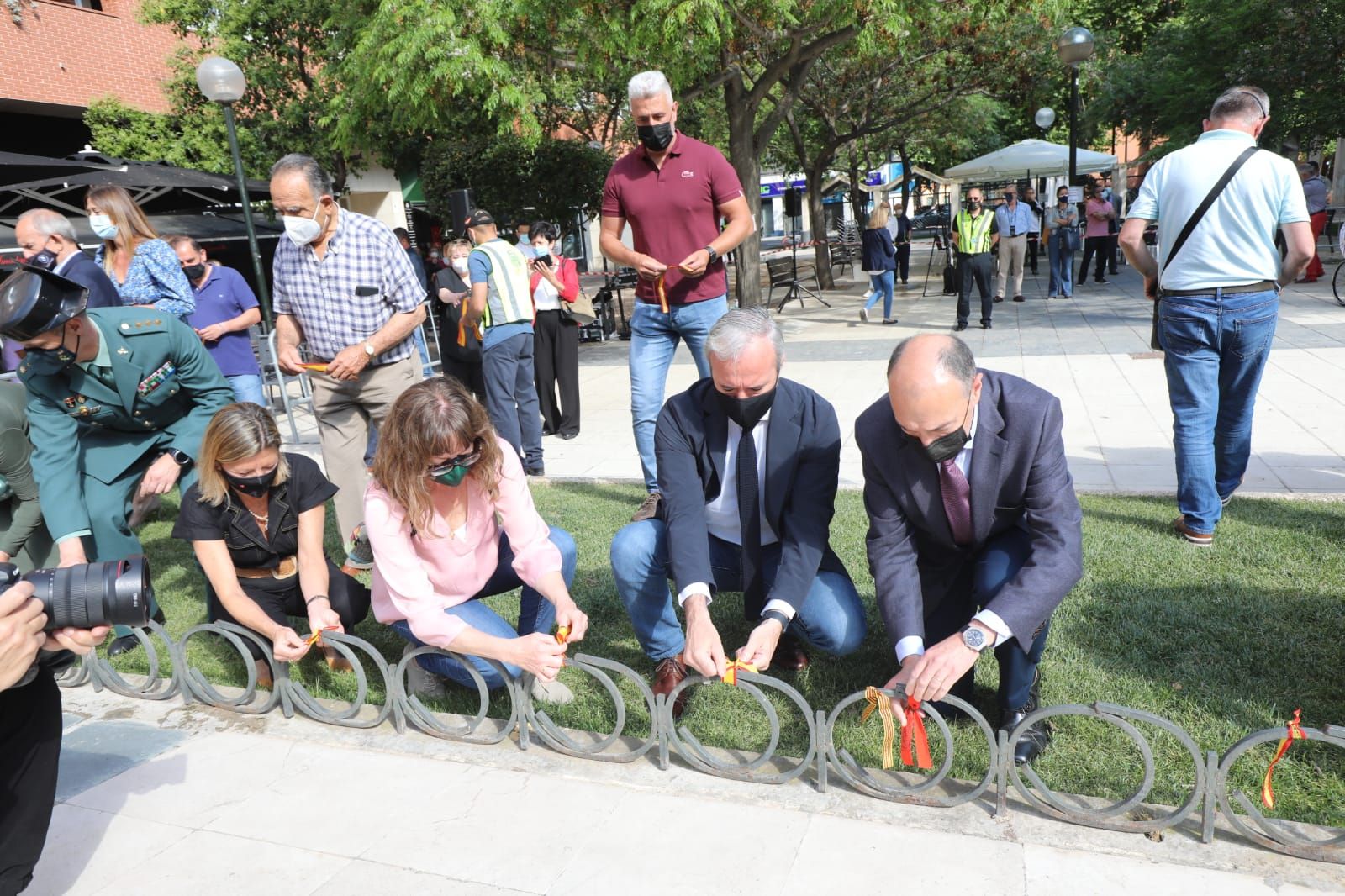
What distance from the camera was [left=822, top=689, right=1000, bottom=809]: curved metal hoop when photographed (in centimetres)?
244

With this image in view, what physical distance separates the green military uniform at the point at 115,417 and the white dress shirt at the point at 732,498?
214 centimetres

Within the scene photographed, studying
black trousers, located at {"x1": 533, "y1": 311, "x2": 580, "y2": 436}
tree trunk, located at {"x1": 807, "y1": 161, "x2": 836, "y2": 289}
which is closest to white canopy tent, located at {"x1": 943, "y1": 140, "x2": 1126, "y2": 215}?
tree trunk, located at {"x1": 807, "y1": 161, "x2": 836, "y2": 289}

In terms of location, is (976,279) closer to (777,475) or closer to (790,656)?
(790,656)

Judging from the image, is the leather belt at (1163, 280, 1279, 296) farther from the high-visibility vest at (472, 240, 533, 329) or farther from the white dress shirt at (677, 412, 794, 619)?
the high-visibility vest at (472, 240, 533, 329)

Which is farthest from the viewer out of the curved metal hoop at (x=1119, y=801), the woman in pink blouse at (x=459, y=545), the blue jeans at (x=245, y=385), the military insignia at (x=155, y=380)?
the blue jeans at (x=245, y=385)

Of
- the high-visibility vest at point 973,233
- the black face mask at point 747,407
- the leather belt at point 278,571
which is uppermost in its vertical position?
the high-visibility vest at point 973,233

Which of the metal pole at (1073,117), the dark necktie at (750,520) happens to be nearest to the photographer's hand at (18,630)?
the dark necktie at (750,520)

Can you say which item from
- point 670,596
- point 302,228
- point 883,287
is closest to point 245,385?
point 302,228

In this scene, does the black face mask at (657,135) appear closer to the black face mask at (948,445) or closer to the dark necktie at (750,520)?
the dark necktie at (750,520)

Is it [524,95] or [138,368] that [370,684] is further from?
[524,95]

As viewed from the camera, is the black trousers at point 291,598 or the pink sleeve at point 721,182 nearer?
the black trousers at point 291,598

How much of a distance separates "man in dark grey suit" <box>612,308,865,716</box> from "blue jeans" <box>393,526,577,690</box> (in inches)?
13.5

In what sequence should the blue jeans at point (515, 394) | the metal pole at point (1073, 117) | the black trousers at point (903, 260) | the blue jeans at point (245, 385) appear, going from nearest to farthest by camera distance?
1. the blue jeans at point (245, 385)
2. the blue jeans at point (515, 394)
3. the metal pole at point (1073, 117)
4. the black trousers at point (903, 260)

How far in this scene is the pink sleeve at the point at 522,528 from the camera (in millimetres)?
3195
